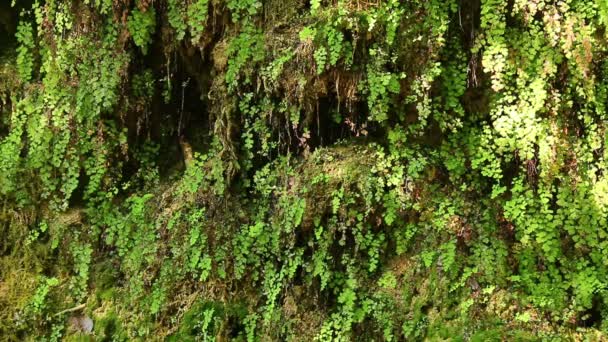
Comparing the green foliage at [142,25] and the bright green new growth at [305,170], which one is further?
the green foliage at [142,25]

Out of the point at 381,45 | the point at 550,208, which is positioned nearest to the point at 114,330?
the point at 381,45

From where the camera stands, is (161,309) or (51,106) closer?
(161,309)

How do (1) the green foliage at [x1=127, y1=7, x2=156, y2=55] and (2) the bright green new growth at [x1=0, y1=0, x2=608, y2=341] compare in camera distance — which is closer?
(2) the bright green new growth at [x1=0, y1=0, x2=608, y2=341]

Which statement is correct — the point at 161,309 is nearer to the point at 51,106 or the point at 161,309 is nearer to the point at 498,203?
the point at 51,106

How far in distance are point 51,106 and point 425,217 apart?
2.95 metres

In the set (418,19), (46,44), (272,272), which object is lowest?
(272,272)

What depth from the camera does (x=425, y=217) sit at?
424 centimetres

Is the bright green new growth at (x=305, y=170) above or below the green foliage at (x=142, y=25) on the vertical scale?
below

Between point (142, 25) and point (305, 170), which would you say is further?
point (142, 25)

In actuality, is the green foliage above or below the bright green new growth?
above

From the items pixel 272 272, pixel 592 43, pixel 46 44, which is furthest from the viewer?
pixel 46 44

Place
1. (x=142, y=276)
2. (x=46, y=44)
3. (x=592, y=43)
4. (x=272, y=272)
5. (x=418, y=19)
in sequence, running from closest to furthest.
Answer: (x=592, y=43) → (x=418, y=19) → (x=272, y=272) → (x=142, y=276) → (x=46, y=44)

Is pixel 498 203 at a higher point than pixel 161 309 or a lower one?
higher

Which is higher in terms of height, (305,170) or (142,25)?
(142,25)
